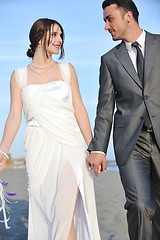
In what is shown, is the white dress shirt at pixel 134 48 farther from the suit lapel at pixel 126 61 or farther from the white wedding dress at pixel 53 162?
the white wedding dress at pixel 53 162

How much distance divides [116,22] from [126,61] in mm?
422

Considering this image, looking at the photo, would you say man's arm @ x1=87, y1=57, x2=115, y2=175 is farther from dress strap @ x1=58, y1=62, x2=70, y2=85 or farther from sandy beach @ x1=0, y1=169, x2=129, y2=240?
sandy beach @ x1=0, y1=169, x2=129, y2=240

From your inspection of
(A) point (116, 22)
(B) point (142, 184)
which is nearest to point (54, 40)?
(A) point (116, 22)

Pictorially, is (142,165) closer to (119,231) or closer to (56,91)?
Answer: (56,91)

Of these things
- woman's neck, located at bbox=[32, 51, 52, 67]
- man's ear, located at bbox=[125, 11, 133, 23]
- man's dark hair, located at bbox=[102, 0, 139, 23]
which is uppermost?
man's dark hair, located at bbox=[102, 0, 139, 23]

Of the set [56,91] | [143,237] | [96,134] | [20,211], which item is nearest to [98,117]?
[96,134]

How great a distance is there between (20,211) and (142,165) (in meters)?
4.67

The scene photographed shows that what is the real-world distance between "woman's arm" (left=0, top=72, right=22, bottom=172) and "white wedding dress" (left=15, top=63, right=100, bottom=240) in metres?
0.08

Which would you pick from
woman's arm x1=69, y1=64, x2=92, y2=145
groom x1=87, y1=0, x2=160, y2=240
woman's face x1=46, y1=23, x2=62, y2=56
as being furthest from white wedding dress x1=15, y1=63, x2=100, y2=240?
woman's face x1=46, y1=23, x2=62, y2=56

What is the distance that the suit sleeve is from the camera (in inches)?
156

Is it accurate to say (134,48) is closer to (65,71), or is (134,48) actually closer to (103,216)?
(65,71)

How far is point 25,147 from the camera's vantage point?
416 centimetres

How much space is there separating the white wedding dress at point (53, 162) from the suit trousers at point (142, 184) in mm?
538

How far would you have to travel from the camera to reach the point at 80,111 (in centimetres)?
430
